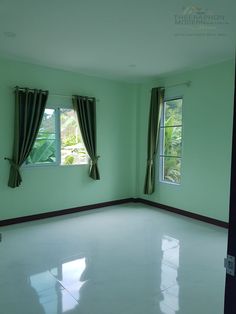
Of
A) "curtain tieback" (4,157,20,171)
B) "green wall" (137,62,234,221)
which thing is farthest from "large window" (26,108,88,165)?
"green wall" (137,62,234,221)

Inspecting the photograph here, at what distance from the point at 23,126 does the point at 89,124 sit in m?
1.22

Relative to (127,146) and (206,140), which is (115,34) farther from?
(127,146)

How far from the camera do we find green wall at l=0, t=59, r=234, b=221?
3979mm

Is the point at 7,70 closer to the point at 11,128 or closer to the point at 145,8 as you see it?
the point at 11,128

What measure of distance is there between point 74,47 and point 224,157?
280cm

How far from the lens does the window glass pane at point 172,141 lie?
4.77 m

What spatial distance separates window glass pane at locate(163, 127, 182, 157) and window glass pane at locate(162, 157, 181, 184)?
0.12 m

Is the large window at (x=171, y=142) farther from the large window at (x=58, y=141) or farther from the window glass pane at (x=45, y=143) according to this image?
the window glass pane at (x=45, y=143)

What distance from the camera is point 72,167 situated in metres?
4.73

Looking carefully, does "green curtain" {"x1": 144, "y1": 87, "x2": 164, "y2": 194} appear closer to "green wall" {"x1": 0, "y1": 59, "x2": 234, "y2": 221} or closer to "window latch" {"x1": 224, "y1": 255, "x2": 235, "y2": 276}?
"green wall" {"x1": 0, "y1": 59, "x2": 234, "y2": 221}

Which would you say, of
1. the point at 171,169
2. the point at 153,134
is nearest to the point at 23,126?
the point at 153,134

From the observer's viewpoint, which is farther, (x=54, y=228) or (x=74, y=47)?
(x=54, y=228)

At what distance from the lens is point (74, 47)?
343 cm

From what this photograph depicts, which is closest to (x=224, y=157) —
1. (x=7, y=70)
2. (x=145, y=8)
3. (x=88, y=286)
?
(x=145, y=8)
